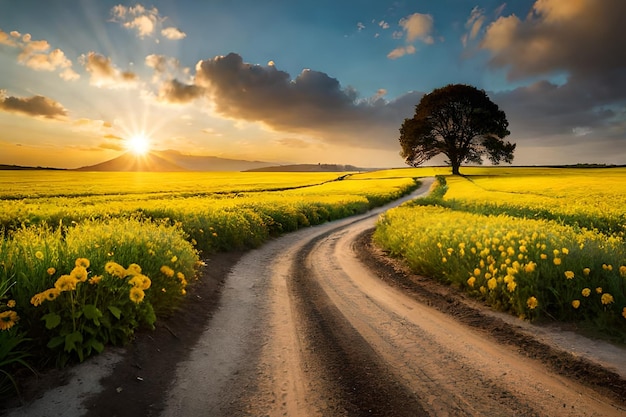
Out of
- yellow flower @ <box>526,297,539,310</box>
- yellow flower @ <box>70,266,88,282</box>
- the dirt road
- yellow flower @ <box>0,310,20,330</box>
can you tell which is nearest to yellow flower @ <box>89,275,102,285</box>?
yellow flower @ <box>70,266,88,282</box>

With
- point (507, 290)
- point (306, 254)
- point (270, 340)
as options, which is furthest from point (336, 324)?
point (306, 254)

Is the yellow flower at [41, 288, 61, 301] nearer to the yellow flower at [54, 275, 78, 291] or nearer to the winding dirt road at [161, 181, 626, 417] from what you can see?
the yellow flower at [54, 275, 78, 291]

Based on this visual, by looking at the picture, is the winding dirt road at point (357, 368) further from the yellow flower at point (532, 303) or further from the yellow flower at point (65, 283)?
the yellow flower at point (65, 283)

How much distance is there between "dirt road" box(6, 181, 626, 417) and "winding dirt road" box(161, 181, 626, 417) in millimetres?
17

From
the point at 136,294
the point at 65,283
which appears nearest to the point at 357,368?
the point at 136,294

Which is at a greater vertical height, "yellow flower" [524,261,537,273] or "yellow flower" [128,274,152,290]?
"yellow flower" [128,274,152,290]

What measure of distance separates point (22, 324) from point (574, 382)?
6700 millimetres

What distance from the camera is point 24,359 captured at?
4.22 metres

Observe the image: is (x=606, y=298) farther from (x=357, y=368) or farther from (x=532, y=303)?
(x=357, y=368)

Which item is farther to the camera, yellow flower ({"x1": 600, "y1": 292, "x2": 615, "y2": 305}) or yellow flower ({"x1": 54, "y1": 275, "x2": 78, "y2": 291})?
yellow flower ({"x1": 600, "y1": 292, "x2": 615, "y2": 305})

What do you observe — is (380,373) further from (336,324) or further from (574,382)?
(574,382)

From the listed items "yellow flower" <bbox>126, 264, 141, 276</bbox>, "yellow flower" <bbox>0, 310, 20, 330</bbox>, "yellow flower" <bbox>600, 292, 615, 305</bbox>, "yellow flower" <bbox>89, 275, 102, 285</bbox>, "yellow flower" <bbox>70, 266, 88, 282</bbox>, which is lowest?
"yellow flower" <bbox>600, 292, 615, 305</bbox>

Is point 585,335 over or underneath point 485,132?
underneath

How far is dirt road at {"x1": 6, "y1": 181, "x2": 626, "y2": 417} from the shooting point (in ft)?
12.7
